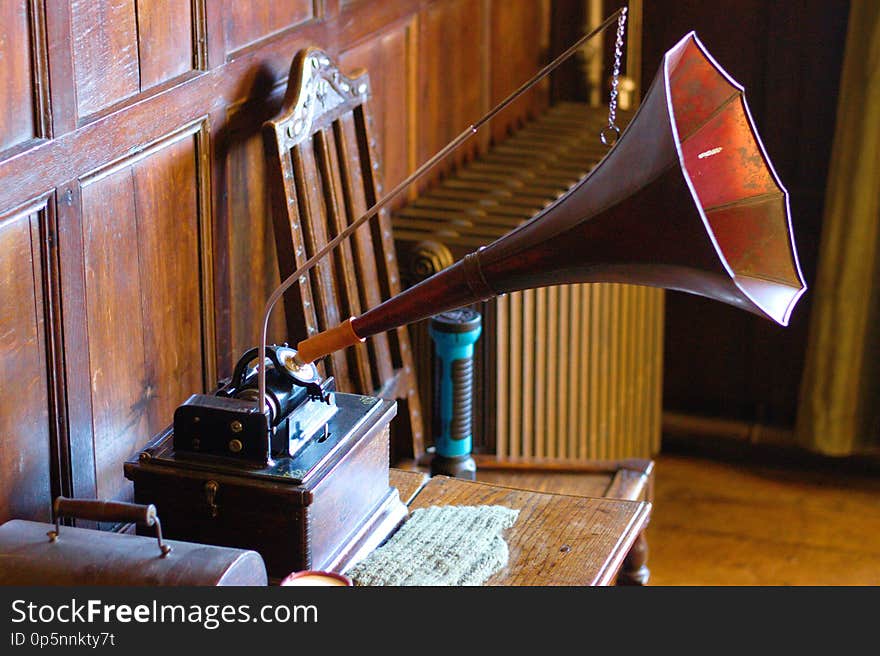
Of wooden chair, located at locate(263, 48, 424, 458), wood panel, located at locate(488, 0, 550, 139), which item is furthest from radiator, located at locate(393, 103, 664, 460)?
wooden chair, located at locate(263, 48, 424, 458)

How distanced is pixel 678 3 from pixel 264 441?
214 centimetres

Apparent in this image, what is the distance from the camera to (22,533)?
5.32 ft

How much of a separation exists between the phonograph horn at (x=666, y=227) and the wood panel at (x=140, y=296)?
1.09ft

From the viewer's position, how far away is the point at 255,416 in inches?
67.1

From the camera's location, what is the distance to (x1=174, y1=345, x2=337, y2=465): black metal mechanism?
5.63 feet

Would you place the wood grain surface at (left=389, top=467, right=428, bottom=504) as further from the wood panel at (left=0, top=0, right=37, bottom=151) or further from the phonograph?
the wood panel at (left=0, top=0, right=37, bottom=151)

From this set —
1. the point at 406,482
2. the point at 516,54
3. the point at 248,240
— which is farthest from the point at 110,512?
the point at 516,54

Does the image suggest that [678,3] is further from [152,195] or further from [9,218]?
[9,218]

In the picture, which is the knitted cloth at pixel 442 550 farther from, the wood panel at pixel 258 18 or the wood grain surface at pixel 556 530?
the wood panel at pixel 258 18

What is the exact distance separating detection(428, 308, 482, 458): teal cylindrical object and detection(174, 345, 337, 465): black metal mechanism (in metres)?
0.57

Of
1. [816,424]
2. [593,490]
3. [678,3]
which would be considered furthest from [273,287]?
[816,424]

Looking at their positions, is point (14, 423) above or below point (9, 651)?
above

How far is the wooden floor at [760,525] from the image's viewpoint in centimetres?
333

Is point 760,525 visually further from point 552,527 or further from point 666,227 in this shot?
point 666,227
